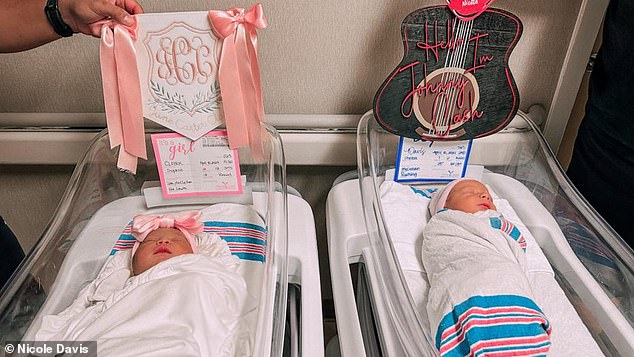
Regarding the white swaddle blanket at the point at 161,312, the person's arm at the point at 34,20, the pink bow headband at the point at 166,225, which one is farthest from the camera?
the pink bow headband at the point at 166,225

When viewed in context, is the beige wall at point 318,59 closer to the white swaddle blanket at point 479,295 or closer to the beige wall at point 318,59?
the beige wall at point 318,59

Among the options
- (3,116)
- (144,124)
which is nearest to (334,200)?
(144,124)

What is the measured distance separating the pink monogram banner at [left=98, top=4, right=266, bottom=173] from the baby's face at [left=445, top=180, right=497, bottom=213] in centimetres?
39

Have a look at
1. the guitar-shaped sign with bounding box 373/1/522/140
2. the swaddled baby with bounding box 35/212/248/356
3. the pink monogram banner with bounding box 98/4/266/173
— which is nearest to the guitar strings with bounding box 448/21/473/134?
the guitar-shaped sign with bounding box 373/1/522/140

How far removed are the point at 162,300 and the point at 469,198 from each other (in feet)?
1.88

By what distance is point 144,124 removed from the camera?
3.02ft

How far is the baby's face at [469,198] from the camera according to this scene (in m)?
0.95

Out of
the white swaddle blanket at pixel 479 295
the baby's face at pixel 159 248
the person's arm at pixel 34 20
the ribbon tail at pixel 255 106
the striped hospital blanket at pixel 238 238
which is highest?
the person's arm at pixel 34 20

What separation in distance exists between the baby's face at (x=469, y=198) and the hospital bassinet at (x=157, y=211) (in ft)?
0.90

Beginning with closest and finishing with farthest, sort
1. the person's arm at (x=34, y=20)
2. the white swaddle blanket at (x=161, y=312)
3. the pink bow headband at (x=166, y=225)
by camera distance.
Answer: the white swaddle blanket at (x=161, y=312) < the person's arm at (x=34, y=20) < the pink bow headband at (x=166, y=225)

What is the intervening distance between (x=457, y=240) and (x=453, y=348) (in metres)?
0.21

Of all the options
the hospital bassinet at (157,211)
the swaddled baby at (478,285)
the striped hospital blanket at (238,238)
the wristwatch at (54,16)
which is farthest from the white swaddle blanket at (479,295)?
the wristwatch at (54,16)

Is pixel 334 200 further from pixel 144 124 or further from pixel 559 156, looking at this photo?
pixel 559 156

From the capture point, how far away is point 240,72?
85 centimetres
